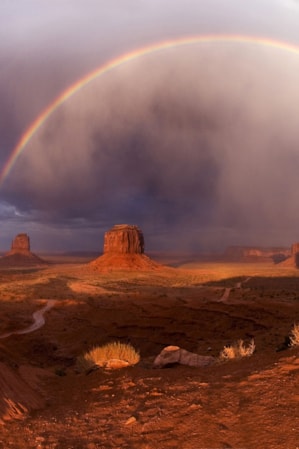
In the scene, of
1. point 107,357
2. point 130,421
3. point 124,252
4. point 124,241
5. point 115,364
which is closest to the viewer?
point 130,421

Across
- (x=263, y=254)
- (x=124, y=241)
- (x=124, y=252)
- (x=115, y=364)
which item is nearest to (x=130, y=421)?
(x=115, y=364)

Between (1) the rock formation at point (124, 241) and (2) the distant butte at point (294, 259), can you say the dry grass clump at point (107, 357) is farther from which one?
(2) the distant butte at point (294, 259)

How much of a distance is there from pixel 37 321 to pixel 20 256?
399 feet

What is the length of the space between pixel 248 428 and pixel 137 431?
1530mm

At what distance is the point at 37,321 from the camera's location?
28.5m

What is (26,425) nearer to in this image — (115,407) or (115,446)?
(115,407)

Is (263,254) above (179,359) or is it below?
below

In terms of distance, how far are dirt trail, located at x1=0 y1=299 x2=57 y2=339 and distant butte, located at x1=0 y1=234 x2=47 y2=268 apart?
103039 mm

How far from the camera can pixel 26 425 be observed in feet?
19.2

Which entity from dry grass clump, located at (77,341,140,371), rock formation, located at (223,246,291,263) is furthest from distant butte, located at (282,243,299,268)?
dry grass clump, located at (77,341,140,371)

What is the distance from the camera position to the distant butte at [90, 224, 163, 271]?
93.8 m

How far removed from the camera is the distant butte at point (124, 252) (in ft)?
308

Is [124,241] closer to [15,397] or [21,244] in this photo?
[21,244]

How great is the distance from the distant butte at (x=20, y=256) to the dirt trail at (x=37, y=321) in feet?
338
